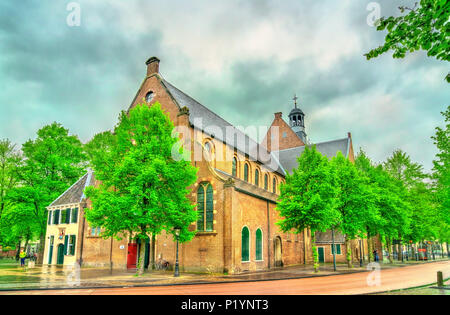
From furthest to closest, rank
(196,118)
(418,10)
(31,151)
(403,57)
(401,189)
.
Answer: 1. (401,189)
2. (31,151)
3. (196,118)
4. (403,57)
5. (418,10)

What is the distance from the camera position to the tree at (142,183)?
19672mm

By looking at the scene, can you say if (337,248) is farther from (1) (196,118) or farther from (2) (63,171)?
(2) (63,171)

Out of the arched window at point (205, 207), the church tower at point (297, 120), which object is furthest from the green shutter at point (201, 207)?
the church tower at point (297, 120)

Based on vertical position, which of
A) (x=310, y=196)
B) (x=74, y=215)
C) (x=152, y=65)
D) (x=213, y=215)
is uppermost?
(x=152, y=65)

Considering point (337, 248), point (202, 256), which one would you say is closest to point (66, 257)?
point (202, 256)

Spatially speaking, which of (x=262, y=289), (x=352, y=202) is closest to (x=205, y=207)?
(x=262, y=289)

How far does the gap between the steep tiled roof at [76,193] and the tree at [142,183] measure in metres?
15.7

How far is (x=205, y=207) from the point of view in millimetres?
25078

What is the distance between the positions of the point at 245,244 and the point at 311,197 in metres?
7.02

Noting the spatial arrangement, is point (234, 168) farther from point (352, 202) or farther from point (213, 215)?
point (352, 202)

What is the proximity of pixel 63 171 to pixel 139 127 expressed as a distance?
22.5 meters

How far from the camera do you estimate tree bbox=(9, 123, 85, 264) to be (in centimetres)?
3503

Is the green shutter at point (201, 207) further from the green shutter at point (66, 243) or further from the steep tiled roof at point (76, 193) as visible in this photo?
the green shutter at point (66, 243)

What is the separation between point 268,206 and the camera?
30406mm
